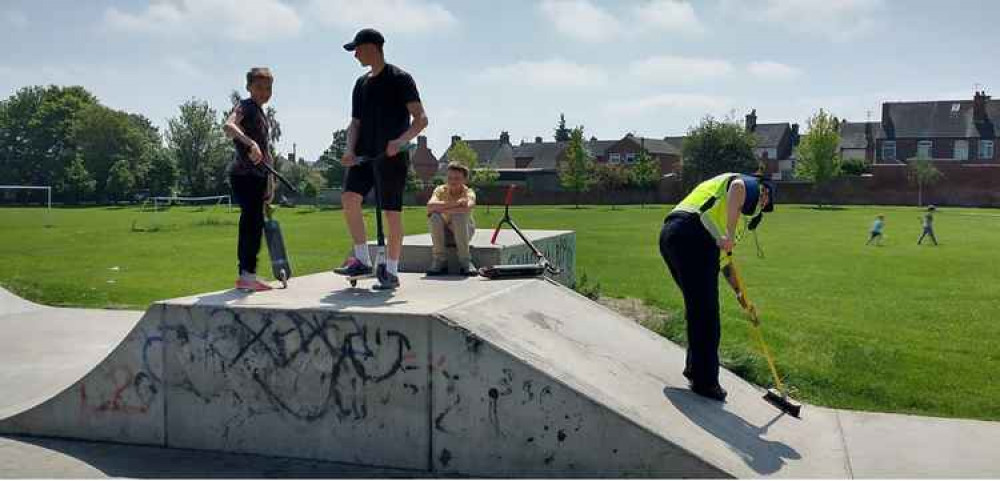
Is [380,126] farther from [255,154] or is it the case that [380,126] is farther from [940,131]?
[940,131]

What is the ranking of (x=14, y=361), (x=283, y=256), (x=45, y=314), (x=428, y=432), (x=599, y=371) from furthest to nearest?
1. (x=45, y=314)
2. (x=14, y=361)
3. (x=283, y=256)
4. (x=599, y=371)
5. (x=428, y=432)

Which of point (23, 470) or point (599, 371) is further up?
point (599, 371)

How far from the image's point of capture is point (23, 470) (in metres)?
5.49

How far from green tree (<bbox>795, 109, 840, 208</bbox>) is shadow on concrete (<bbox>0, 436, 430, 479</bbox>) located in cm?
6839

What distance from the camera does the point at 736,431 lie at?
5.63 m

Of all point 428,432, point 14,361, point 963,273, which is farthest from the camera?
point 963,273

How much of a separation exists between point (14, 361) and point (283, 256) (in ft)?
11.9

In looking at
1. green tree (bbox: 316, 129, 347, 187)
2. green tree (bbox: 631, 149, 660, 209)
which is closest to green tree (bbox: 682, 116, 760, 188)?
green tree (bbox: 631, 149, 660, 209)

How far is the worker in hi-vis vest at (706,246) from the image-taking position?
5.98 meters

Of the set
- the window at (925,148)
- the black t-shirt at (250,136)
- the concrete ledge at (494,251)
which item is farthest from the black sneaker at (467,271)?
the window at (925,148)

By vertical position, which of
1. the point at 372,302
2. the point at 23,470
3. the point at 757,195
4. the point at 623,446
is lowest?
the point at 23,470

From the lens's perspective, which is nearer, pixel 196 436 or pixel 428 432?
pixel 428 432

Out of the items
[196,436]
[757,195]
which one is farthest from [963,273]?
[196,436]

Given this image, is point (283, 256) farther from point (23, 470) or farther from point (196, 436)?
point (23, 470)
